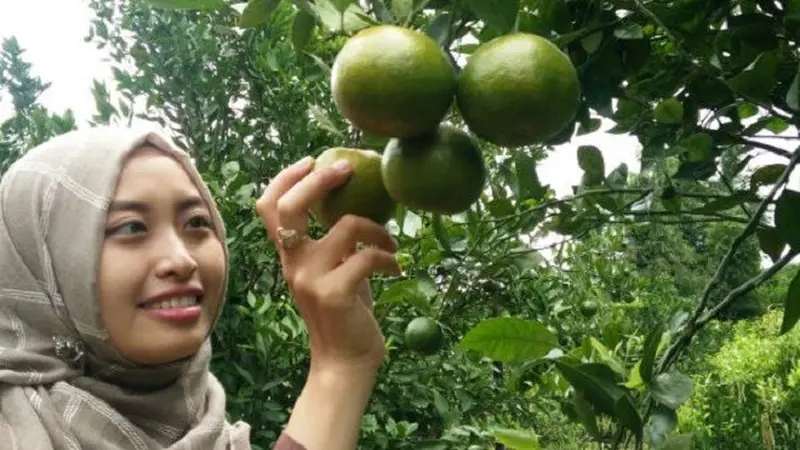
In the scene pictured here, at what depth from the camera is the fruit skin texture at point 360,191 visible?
2.47 ft

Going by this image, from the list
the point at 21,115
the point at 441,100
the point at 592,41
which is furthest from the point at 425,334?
the point at 21,115

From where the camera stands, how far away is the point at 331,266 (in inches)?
33.6

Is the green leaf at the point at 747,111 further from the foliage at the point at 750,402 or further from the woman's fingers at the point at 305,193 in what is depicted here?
the foliage at the point at 750,402

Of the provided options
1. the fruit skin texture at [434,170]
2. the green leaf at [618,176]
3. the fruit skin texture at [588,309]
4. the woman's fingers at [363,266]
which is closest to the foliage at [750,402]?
the fruit skin texture at [588,309]

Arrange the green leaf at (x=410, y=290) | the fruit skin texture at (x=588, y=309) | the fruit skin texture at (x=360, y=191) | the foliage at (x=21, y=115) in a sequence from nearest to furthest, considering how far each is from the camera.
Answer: the fruit skin texture at (x=360, y=191)
the green leaf at (x=410, y=290)
the foliage at (x=21, y=115)
the fruit skin texture at (x=588, y=309)

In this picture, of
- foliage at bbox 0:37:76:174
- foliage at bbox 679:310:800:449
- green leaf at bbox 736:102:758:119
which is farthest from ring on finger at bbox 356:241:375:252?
foliage at bbox 679:310:800:449

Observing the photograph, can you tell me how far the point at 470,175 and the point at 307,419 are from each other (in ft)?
1.23

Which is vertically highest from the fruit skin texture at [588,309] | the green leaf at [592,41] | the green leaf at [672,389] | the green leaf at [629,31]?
the green leaf at [629,31]

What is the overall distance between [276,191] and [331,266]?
3.4 inches

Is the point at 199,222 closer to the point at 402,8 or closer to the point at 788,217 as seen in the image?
the point at 402,8

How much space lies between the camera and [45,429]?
3.31ft

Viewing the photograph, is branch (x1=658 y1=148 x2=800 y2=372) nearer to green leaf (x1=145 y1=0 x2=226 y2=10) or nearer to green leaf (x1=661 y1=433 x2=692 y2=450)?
green leaf (x1=661 y1=433 x2=692 y2=450)

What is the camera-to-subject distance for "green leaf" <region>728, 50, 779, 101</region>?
0.86 meters

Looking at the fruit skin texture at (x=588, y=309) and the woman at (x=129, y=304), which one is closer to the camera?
the woman at (x=129, y=304)
